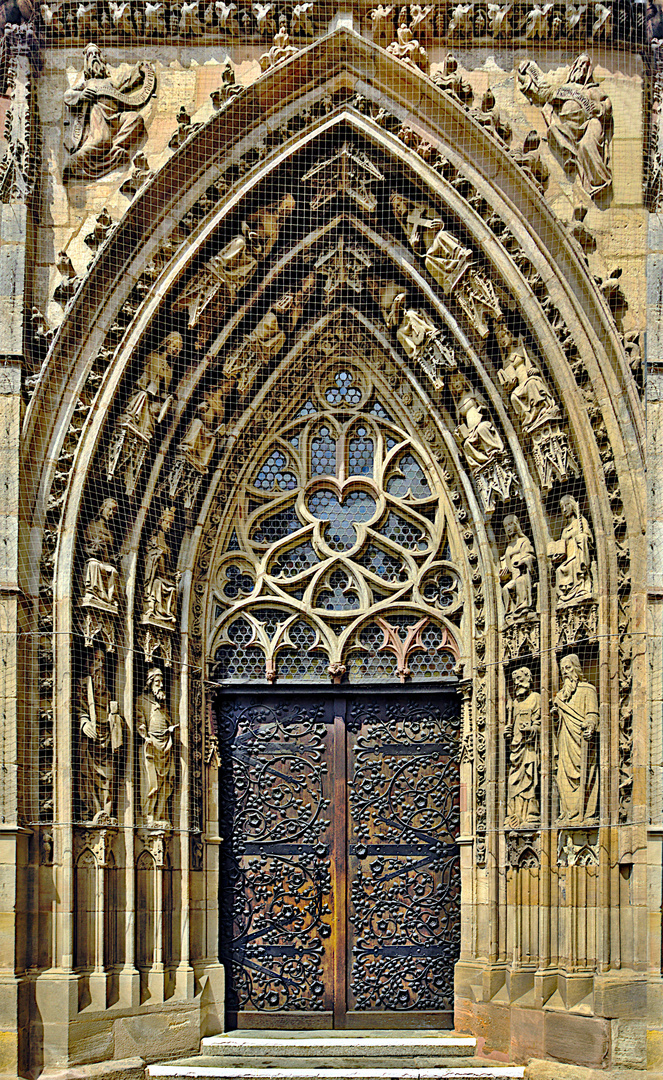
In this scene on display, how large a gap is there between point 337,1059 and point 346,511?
397 cm

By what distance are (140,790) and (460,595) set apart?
2740 millimetres

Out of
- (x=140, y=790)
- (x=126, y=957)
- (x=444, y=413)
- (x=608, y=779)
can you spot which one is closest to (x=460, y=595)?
(x=444, y=413)

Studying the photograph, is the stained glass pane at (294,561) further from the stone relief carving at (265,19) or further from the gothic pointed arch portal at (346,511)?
the stone relief carving at (265,19)

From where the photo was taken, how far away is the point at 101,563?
946cm

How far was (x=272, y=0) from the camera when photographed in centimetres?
957

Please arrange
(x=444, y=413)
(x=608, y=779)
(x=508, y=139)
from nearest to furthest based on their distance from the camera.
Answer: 1. (x=608, y=779)
2. (x=508, y=139)
3. (x=444, y=413)

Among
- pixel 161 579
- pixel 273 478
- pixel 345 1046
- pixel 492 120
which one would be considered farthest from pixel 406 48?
pixel 345 1046

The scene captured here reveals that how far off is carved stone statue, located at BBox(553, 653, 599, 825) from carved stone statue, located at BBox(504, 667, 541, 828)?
296 millimetres

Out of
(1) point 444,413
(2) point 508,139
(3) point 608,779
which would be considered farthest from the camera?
(1) point 444,413

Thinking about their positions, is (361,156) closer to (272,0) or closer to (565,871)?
(272,0)

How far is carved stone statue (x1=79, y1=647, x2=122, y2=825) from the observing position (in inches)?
361

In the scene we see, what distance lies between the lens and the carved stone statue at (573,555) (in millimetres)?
9047

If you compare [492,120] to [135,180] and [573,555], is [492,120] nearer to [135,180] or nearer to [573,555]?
[135,180]

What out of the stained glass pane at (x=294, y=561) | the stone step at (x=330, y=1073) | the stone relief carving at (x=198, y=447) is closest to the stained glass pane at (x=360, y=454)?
the stained glass pane at (x=294, y=561)
